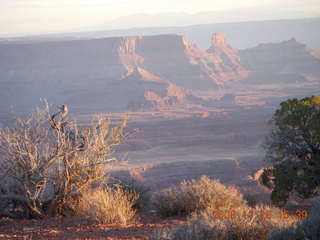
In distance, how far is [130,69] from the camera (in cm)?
9506

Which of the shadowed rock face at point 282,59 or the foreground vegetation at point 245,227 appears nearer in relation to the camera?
the foreground vegetation at point 245,227

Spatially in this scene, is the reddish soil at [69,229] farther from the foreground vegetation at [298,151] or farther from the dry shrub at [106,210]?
the foreground vegetation at [298,151]

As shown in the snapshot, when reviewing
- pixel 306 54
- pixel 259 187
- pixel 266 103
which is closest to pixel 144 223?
pixel 259 187

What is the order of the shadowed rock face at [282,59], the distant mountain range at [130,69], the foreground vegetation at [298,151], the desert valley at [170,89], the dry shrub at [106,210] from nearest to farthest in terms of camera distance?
1. the dry shrub at [106,210]
2. the foreground vegetation at [298,151]
3. the desert valley at [170,89]
4. the distant mountain range at [130,69]
5. the shadowed rock face at [282,59]

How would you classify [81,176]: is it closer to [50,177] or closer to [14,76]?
[50,177]

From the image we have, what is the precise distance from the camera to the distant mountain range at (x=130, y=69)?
84312 mm

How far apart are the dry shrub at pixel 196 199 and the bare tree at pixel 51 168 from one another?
5.01ft

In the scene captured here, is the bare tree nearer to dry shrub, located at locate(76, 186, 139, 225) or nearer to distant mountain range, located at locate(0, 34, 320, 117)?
dry shrub, located at locate(76, 186, 139, 225)

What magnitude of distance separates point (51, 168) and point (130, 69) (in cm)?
8666

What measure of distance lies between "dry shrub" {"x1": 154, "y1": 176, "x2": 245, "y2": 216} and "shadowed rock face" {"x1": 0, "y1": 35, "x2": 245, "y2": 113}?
2871 inches

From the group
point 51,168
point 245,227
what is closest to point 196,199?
point 51,168

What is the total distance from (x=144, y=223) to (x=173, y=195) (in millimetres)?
1293

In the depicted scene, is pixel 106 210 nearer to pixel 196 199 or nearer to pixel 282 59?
pixel 196 199

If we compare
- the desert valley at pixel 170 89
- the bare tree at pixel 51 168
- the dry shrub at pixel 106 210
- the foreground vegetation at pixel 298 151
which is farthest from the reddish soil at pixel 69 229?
the desert valley at pixel 170 89
